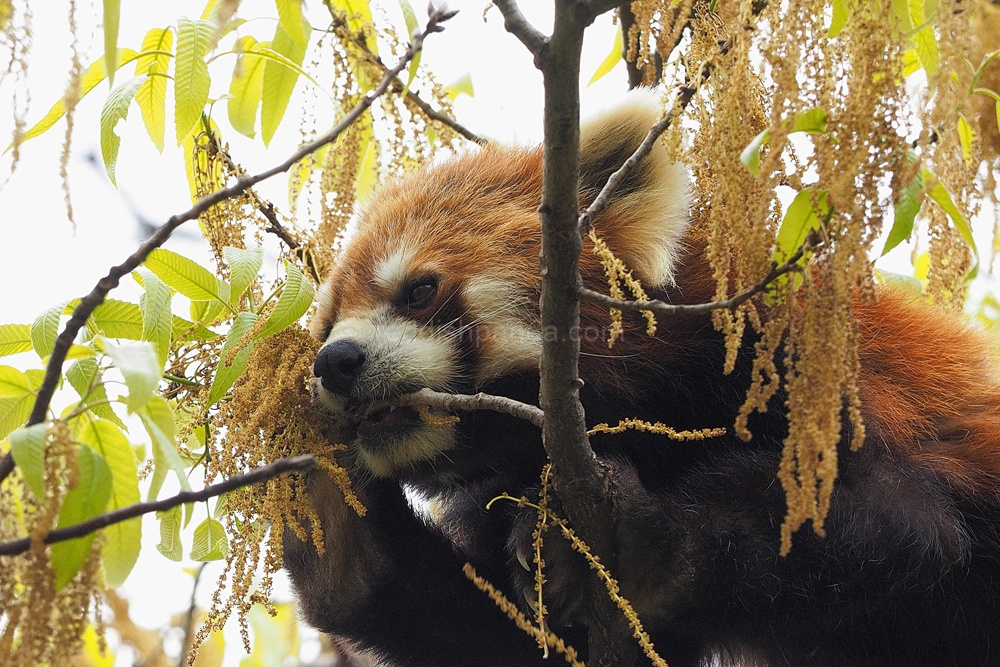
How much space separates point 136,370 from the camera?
1721mm

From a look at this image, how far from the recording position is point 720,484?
9.85 feet

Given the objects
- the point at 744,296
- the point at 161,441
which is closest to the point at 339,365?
the point at 161,441

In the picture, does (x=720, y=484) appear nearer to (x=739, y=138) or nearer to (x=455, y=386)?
(x=455, y=386)

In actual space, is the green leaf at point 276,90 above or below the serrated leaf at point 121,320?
above

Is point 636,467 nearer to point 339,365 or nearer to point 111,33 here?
point 339,365

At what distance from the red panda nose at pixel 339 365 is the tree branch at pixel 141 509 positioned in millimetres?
1341

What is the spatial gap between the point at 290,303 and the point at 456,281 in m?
1.02

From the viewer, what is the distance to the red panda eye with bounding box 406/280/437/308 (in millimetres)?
3439

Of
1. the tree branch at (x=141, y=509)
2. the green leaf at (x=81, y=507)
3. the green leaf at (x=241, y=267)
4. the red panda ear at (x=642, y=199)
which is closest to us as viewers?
the tree branch at (x=141, y=509)

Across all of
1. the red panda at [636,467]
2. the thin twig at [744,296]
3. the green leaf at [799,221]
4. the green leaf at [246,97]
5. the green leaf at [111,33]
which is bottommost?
the red panda at [636,467]

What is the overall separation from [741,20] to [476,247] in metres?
1.60

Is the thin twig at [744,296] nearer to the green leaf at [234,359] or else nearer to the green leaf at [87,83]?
the green leaf at [234,359]

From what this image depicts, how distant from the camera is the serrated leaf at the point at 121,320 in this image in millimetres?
2506

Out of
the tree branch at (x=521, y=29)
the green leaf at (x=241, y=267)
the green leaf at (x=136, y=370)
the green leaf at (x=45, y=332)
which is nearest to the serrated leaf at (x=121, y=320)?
the green leaf at (x=45, y=332)
